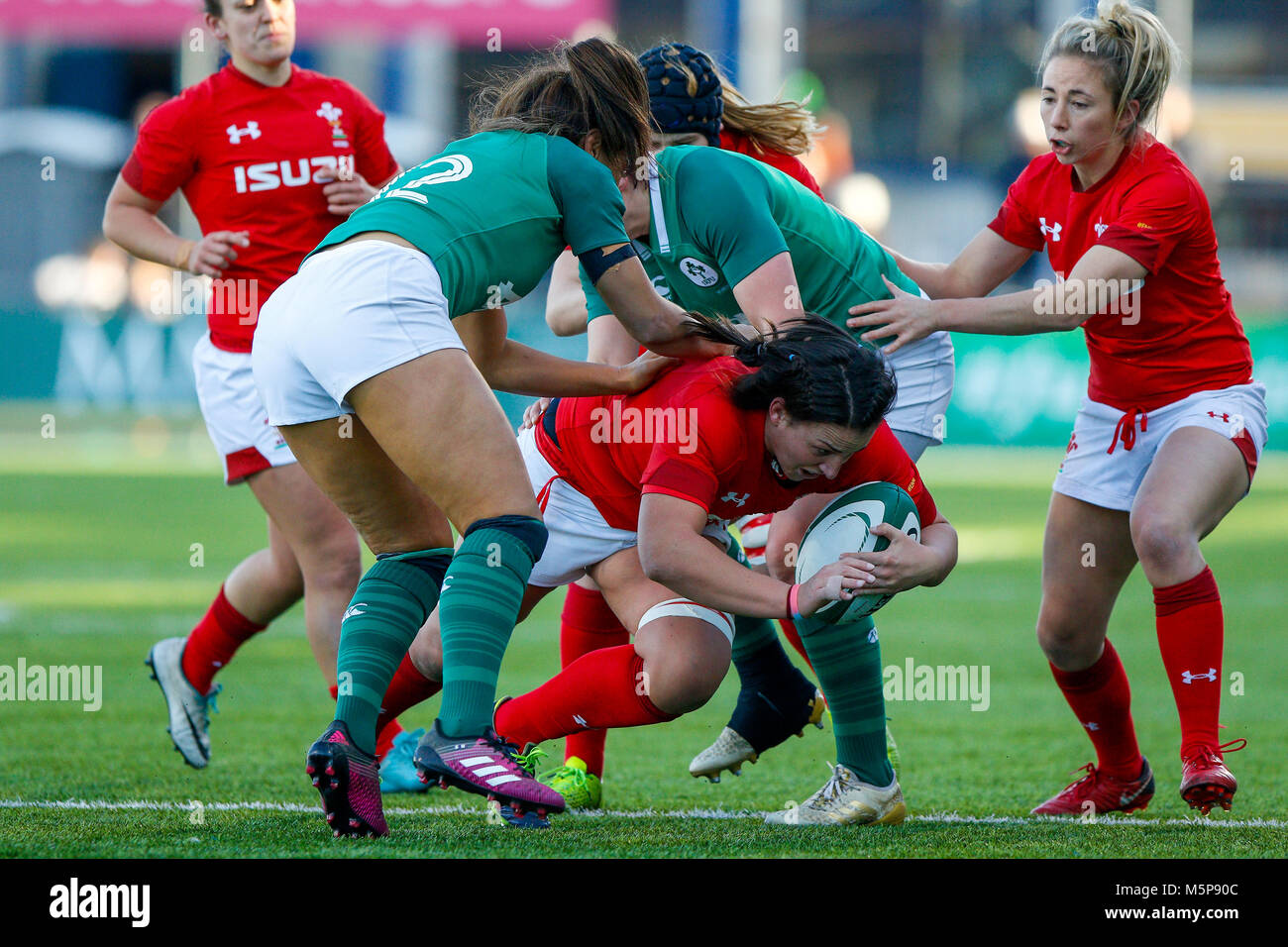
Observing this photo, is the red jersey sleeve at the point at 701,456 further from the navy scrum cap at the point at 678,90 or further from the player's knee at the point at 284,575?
the player's knee at the point at 284,575

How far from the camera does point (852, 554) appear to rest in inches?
137

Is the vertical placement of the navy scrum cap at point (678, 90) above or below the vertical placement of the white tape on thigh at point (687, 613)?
above

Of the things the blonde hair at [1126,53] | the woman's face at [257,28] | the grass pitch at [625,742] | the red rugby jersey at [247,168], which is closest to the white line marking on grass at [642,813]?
the grass pitch at [625,742]

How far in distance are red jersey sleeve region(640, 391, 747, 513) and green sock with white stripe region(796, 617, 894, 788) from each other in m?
0.52

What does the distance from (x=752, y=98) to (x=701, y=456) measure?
62.2 feet

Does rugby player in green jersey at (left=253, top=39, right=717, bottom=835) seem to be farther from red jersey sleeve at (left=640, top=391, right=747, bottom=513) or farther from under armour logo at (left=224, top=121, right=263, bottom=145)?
under armour logo at (left=224, top=121, right=263, bottom=145)

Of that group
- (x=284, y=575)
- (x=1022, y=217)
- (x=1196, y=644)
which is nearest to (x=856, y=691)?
(x=1196, y=644)

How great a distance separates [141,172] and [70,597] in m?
4.18

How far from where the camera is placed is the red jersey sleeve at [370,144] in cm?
522

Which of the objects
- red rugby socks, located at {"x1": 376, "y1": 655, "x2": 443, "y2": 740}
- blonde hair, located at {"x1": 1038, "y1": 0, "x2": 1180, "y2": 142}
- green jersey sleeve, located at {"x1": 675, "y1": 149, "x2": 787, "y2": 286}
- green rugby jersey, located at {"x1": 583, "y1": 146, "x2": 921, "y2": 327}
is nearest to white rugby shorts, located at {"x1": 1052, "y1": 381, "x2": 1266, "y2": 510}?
green rugby jersey, located at {"x1": 583, "y1": 146, "x2": 921, "y2": 327}

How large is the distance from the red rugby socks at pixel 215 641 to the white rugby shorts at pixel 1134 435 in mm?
2588

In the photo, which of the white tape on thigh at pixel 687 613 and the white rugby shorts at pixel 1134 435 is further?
the white rugby shorts at pixel 1134 435

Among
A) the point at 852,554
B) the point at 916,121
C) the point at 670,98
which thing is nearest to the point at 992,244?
the point at 670,98

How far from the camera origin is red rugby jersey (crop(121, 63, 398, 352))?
5020 mm
